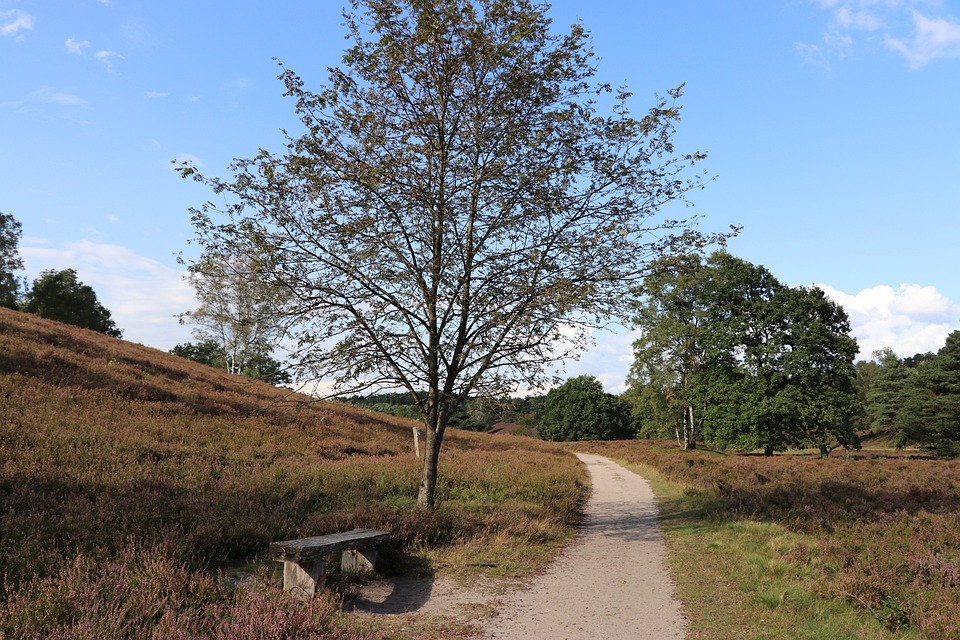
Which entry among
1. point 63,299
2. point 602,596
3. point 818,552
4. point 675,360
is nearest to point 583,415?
point 675,360

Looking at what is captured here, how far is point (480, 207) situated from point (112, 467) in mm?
9449

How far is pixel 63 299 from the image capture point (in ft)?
188

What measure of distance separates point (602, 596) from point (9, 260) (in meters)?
76.0

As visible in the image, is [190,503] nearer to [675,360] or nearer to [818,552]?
[818,552]

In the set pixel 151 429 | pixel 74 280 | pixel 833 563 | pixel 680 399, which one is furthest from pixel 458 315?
pixel 74 280

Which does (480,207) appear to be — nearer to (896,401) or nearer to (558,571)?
(558,571)

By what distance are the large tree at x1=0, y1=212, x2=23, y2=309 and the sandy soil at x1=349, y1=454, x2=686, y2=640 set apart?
71533 mm

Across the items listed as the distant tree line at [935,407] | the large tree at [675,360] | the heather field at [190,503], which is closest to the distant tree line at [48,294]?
the heather field at [190,503]

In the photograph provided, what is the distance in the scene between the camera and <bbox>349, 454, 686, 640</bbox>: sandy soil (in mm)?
6262

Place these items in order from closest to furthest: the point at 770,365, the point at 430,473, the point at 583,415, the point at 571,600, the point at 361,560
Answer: the point at 571,600 < the point at 361,560 < the point at 430,473 < the point at 770,365 < the point at 583,415

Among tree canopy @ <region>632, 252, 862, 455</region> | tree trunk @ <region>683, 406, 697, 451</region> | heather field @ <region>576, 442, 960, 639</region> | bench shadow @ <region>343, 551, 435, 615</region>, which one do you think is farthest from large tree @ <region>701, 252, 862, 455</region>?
bench shadow @ <region>343, 551, 435, 615</region>

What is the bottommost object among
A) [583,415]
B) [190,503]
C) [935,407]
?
[190,503]

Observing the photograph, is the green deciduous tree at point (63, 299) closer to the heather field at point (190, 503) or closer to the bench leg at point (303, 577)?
the heather field at point (190, 503)

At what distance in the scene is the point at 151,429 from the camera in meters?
15.9
